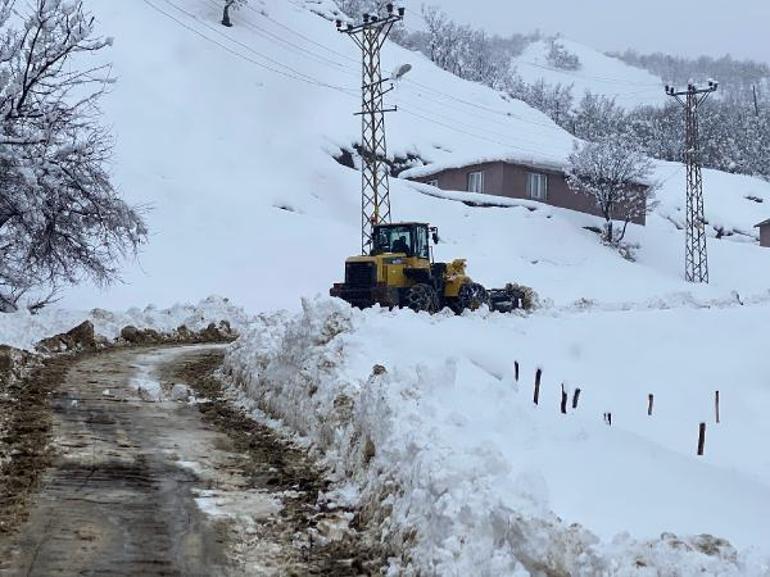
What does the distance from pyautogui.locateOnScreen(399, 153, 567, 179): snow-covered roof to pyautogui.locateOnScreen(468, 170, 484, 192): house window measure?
78 cm

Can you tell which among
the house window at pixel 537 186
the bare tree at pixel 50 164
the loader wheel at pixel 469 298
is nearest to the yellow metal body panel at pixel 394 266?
the loader wheel at pixel 469 298

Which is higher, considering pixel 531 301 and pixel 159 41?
pixel 159 41

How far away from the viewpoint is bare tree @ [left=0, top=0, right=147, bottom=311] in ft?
52.5

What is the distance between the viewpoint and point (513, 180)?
56719 mm

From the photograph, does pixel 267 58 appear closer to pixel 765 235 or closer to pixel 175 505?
pixel 765 235

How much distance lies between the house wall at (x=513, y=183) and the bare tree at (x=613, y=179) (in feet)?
3.43

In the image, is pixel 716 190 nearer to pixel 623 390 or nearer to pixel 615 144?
pixel 615 144

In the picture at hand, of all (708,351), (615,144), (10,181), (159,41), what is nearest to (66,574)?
(10,181)

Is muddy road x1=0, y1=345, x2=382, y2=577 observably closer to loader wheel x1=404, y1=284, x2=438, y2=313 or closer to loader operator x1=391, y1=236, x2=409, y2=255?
loader wheel x1=404, y1=284, x2=438, y2=313

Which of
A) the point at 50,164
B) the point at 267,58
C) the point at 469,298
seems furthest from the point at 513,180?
the point at 50,164

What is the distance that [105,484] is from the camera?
8109mm

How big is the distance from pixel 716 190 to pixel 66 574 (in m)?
83.9

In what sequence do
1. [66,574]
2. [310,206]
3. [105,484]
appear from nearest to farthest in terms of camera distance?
[66,574] → [105,484] → [310,206]

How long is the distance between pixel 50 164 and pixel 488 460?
12389 mm
